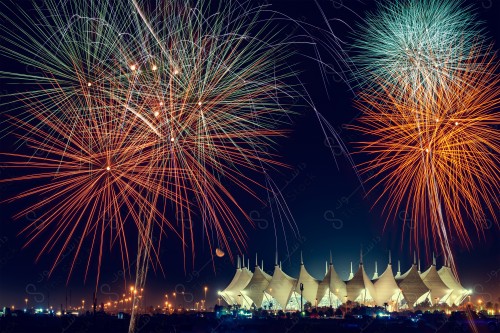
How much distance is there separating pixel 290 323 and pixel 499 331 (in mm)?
11744

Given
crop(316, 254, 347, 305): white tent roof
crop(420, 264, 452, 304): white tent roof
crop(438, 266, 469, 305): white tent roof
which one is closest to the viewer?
crop(420, 264, 452, 304): white tent roof

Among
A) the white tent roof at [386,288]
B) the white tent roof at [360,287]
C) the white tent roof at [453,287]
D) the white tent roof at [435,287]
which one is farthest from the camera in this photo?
the white tent roof at [453,287]

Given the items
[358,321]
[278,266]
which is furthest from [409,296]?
[358,321]

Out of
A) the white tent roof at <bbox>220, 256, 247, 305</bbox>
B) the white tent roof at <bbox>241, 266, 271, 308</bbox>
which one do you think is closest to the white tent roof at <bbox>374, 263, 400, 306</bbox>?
the white tent roof at <bbox>241, 266, 271, 308</bbox>

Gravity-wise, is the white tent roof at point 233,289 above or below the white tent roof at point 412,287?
above

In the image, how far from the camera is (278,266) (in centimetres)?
7388

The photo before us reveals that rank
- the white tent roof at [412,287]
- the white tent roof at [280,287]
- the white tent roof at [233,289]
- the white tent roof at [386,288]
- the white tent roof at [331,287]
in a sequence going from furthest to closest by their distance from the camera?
1. the white tent roof at [233,289]
2. the white tent roof at [280,287]
3. the white tent roof at [331,287]
4. the white tent roof at [386,288]
5. the white tent roof at [412,287]

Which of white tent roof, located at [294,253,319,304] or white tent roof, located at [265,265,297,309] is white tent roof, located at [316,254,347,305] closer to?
white tent roof, located at [294,253,319,304]

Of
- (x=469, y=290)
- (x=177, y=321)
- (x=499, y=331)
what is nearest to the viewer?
(x=499, y=331)

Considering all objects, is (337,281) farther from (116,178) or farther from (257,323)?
(116,178)

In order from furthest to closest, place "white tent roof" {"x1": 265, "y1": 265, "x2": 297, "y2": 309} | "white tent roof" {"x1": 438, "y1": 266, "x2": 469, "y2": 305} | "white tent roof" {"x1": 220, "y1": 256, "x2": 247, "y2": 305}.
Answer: "white tent roof" {"x1": 220, "y1": 256, "x2": 247, "y2": 305} → "white tent roof" {"x1": 265, "y1": 265, "x2": 297, "y2": 309} → "white tent roof" {"x1": 438, "y1": 266, "x2": 469, "y2": 305}

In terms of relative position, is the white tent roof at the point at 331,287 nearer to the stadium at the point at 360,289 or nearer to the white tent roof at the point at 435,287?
the stadium at the point at 360,289

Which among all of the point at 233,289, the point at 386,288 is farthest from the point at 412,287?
the point at 233,289

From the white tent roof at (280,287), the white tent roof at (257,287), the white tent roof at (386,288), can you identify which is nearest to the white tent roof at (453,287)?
the white tent roof at (386,288)
